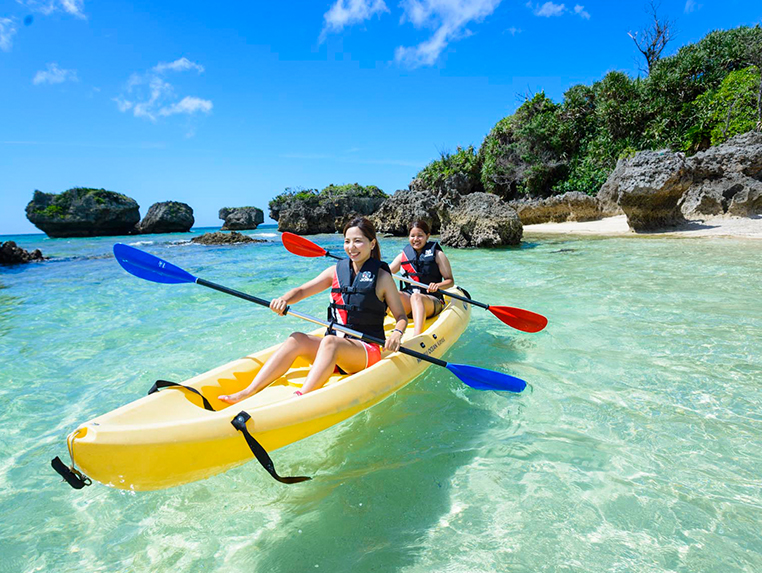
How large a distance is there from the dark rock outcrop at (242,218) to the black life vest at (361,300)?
3569 cm

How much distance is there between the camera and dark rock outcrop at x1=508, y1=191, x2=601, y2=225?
1625 centimetres

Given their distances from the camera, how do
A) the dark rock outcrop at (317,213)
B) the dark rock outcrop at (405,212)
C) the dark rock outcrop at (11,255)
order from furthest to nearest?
the dark rock outcrop at (317,213)
the dark rock outcrop at (405,212)
the dark rock outcrop at (11,255)

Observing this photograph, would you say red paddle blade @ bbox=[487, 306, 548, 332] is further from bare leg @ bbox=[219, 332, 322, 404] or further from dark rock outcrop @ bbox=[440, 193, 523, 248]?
dark rock outcrop @ bbox=[440, 193, 523, 248]

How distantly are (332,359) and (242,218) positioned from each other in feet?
124

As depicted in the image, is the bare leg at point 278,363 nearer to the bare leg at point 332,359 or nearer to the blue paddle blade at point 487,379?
the bare leg at point 332,359

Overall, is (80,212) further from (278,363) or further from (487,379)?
(487,379)

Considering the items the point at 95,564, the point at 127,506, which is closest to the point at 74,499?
the point at 127,506

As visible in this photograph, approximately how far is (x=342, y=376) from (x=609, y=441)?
1.60 metres

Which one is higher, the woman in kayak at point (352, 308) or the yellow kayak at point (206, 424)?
the woman in kayak at point (352, 308)

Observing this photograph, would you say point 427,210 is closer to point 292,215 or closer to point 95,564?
point 292,215

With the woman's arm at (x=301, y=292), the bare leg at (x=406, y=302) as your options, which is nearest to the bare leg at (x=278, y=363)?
the woman's arm at (x=301, y=292)

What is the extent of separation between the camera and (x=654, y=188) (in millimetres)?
11219

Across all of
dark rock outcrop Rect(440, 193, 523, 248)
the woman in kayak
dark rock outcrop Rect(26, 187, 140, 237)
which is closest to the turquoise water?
the woman in kayak

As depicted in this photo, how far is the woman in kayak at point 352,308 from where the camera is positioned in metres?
2.47
